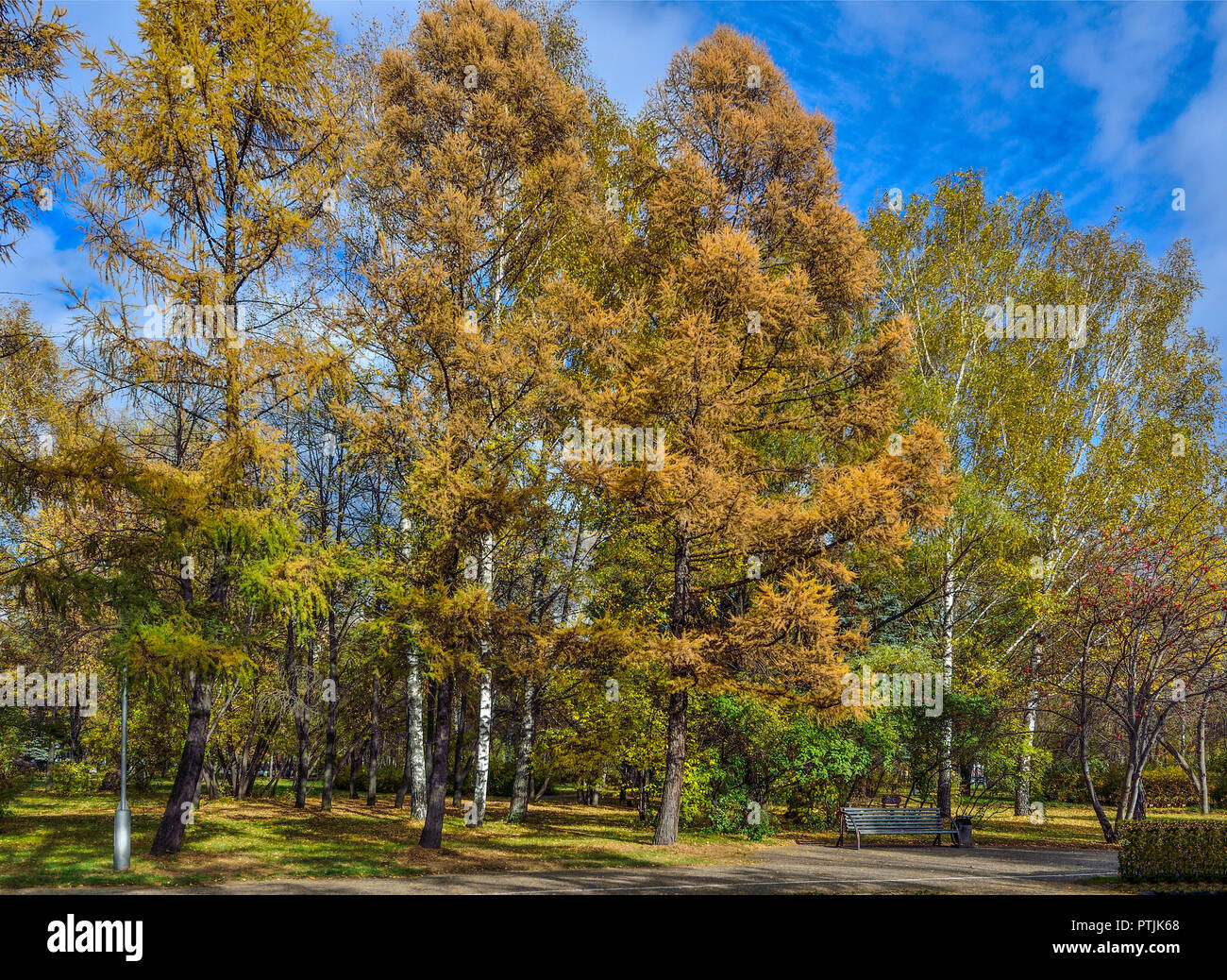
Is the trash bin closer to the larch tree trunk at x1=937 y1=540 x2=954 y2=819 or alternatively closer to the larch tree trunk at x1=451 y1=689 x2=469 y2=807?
the larch tree trunk at x1=937 y1=540 x2=954 y2=819

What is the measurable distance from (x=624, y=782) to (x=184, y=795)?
41.6ft

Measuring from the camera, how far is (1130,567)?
18.7 metres

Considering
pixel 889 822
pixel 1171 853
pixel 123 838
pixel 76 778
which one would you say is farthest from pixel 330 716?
pixel 1171 853

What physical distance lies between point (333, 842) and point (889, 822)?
1095 cm

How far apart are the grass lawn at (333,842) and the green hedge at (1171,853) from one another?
586 cm

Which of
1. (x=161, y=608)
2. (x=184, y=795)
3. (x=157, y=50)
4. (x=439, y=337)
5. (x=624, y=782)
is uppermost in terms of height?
(x=157, y=50)

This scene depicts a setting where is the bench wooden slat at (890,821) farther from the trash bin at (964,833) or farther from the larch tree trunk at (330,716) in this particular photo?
the larch tree trunk at (330,716)

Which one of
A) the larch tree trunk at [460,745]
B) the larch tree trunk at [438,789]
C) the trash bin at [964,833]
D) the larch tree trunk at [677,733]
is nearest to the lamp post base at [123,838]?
the larch tree trunk at [438,789]

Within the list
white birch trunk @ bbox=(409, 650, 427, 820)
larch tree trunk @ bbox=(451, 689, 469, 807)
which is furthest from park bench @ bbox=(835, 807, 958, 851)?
larch tree trunk @ bbox=(451, 689, 469, 807)

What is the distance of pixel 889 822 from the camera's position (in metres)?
16.8

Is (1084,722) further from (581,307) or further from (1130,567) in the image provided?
(581,307)

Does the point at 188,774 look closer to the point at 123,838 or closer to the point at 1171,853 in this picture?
the point at 123,838

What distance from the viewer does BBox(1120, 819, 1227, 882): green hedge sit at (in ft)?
37.8

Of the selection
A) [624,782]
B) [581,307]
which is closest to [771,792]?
[624,782]
